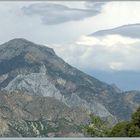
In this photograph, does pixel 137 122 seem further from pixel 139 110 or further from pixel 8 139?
pixel 8 139

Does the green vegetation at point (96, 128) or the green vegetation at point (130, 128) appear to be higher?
the green vegetation at point (130, 128)

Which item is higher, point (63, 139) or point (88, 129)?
point (63, 139)

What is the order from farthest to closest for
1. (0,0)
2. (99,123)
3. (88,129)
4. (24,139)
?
(99,123) < (88,129) < (0,0) < (24,139)

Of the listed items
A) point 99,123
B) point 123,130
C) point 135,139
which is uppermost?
point 135,139

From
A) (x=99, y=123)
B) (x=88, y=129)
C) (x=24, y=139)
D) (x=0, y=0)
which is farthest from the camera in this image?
(x=99, y=123)

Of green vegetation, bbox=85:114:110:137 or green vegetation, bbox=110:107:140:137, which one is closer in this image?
green vegetation, bbox=110:107:140:137

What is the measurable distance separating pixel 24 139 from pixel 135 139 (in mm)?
1619

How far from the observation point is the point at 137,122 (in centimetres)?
3291

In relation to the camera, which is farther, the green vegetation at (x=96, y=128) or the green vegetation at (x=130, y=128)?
the green vegetation at (x=96, y=128)

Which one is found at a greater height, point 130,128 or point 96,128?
point 130,128

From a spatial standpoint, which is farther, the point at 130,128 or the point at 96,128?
the point at 96,128

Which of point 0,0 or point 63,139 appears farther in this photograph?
point 0,0

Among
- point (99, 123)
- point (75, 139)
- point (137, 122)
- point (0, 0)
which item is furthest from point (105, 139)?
point (99, 123)

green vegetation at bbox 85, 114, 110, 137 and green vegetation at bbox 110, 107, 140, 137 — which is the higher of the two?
green vegetation at bbox 110, 107, 140, 137
